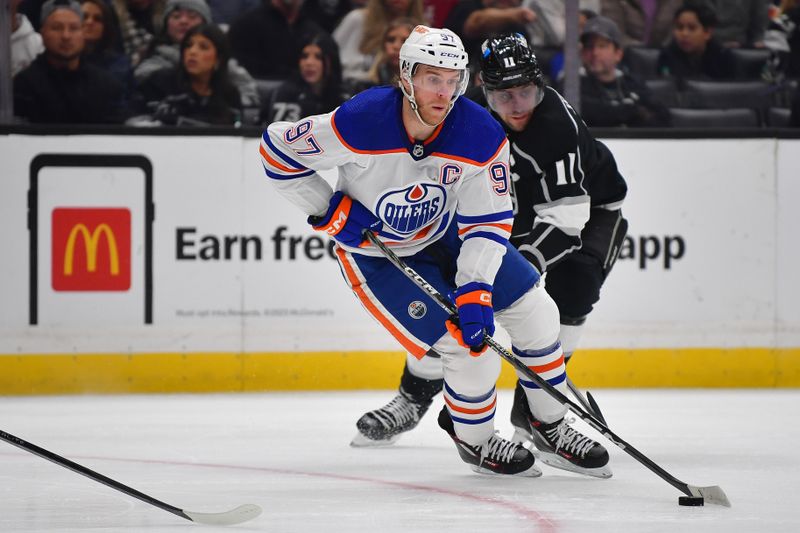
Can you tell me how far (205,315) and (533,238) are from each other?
1.95 metres

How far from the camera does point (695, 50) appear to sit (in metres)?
5.82

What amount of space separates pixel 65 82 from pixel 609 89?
2.39m

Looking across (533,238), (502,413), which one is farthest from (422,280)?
(502,413)

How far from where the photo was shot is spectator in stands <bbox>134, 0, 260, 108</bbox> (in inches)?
215

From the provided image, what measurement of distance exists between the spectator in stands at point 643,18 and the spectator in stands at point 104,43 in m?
2.22

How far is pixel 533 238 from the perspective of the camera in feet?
11.5

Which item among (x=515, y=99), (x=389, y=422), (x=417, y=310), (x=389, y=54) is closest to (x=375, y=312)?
(x=417, y=310)

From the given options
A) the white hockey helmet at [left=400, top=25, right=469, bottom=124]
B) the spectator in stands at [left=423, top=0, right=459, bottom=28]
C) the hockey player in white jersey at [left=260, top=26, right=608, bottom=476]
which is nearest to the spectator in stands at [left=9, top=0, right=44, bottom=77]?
the spectator in stands at [left=423, top=0, right=459, bottom=28]

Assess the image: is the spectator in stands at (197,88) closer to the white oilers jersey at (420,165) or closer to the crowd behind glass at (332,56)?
the crowd behind glass at (332,56)

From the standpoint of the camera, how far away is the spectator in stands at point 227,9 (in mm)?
5594

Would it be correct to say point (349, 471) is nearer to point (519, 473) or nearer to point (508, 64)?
point (519, 473)

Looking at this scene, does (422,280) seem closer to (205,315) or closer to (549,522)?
(549,522)

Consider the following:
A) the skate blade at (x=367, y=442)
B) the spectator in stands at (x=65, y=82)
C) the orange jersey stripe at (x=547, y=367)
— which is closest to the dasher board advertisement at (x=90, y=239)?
the spectator in stands at (x=65, y=82)

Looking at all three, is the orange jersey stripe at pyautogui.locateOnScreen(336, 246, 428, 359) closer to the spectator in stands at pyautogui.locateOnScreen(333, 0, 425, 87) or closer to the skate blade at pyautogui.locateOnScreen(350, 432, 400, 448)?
the skate blade at pyautogui.locateOnScreen(350, 432, 400, 448)
